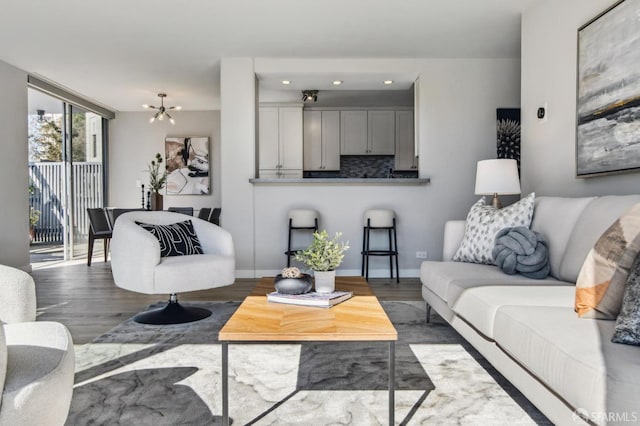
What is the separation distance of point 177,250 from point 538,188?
288 centimetres

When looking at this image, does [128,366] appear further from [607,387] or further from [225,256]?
[607,387]

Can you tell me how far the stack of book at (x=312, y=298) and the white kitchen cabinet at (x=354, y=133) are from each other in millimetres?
5884

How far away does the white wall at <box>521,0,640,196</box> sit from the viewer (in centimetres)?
296

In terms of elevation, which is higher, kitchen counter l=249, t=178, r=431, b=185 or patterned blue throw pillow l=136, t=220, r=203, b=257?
kitchen counter l=249, t=178, r=431, b=185

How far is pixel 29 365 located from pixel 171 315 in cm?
221

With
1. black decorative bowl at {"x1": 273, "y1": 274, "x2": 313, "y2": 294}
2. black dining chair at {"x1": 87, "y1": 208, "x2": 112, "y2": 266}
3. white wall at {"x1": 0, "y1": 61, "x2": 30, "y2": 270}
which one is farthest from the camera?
black dining chair at {"x1": 87, "y1": 208, "x2": 112, "y2": 266}

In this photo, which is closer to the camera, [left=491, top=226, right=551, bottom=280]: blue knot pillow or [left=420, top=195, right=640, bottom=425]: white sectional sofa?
[left=420, top=195, right=640, bottom=425]: white sectional sofa

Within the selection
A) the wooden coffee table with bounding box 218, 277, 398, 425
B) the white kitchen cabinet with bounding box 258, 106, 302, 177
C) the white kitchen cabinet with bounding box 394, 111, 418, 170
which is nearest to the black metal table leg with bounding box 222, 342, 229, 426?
the wooden coffee table with bounding box 218, 277, 398, 425

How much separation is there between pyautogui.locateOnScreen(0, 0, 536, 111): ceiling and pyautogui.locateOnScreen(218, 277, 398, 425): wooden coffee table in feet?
8.86

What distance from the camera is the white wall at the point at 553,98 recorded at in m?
2.96

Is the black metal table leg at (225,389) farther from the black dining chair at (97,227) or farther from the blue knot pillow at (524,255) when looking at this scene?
the black dining chair at (97,227)

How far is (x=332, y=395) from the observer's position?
1.95m

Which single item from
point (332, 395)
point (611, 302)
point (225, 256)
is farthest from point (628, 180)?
point (225, 256)

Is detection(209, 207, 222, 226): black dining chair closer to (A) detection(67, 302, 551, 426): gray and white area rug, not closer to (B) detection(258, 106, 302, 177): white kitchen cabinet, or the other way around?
(B) detection(258, 106, 302, 177): white kitchen cabinet
